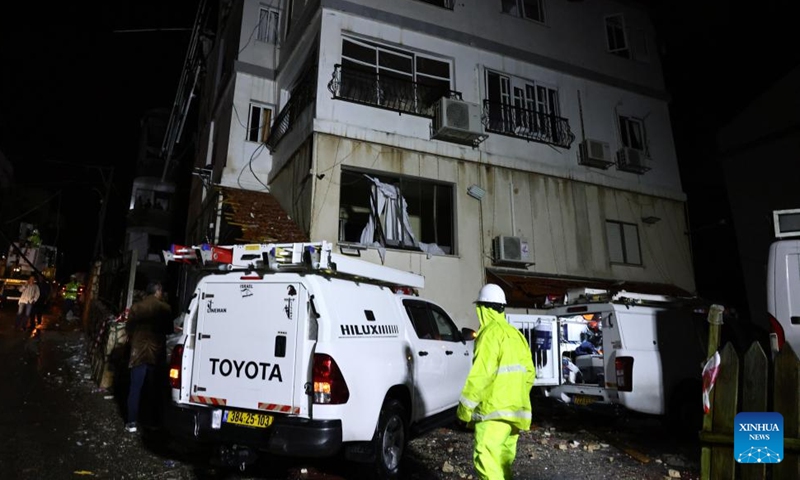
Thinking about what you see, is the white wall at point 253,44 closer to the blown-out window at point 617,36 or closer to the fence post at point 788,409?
the blown-out window at point 617,36

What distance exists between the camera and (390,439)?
447 centimetres

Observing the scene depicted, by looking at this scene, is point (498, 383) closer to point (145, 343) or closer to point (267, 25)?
point (145, 343)

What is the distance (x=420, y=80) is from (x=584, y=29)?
635 cm

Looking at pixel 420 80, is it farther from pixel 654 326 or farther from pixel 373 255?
pixel 654 326

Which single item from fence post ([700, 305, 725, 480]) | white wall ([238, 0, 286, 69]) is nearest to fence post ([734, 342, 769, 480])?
A: fence post ([700, 305, 725, 480])

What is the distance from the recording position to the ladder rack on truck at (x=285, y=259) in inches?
160

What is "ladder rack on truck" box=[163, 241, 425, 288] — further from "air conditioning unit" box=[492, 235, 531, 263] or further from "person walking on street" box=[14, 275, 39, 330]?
"person walking on street" box=[14, 275, 39, 330]

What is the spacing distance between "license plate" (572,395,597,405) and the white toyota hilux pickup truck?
312cm

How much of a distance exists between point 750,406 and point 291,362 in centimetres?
367

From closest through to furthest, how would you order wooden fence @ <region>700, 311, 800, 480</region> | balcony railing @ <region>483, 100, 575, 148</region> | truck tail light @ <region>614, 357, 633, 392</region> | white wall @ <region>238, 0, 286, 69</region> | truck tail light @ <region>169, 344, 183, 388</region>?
wooden fence @ <region>700, 311, 800, 480</region> → truck tail light @ <region>169, 344, 183, 388</region> → truck tail light @ <region>614, 357, 633, 392</region> → balcony railing @ <region>483, 100, 575, 148</region> → white wall @ <region>238, 0, 286, 69</region>

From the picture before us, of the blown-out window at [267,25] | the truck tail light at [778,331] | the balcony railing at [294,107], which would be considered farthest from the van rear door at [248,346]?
the blown-out window at [267,25]

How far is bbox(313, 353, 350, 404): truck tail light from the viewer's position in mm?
3783

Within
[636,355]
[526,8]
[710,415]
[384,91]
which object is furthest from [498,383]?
[526,8]

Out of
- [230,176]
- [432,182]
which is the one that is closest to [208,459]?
[432,182]
